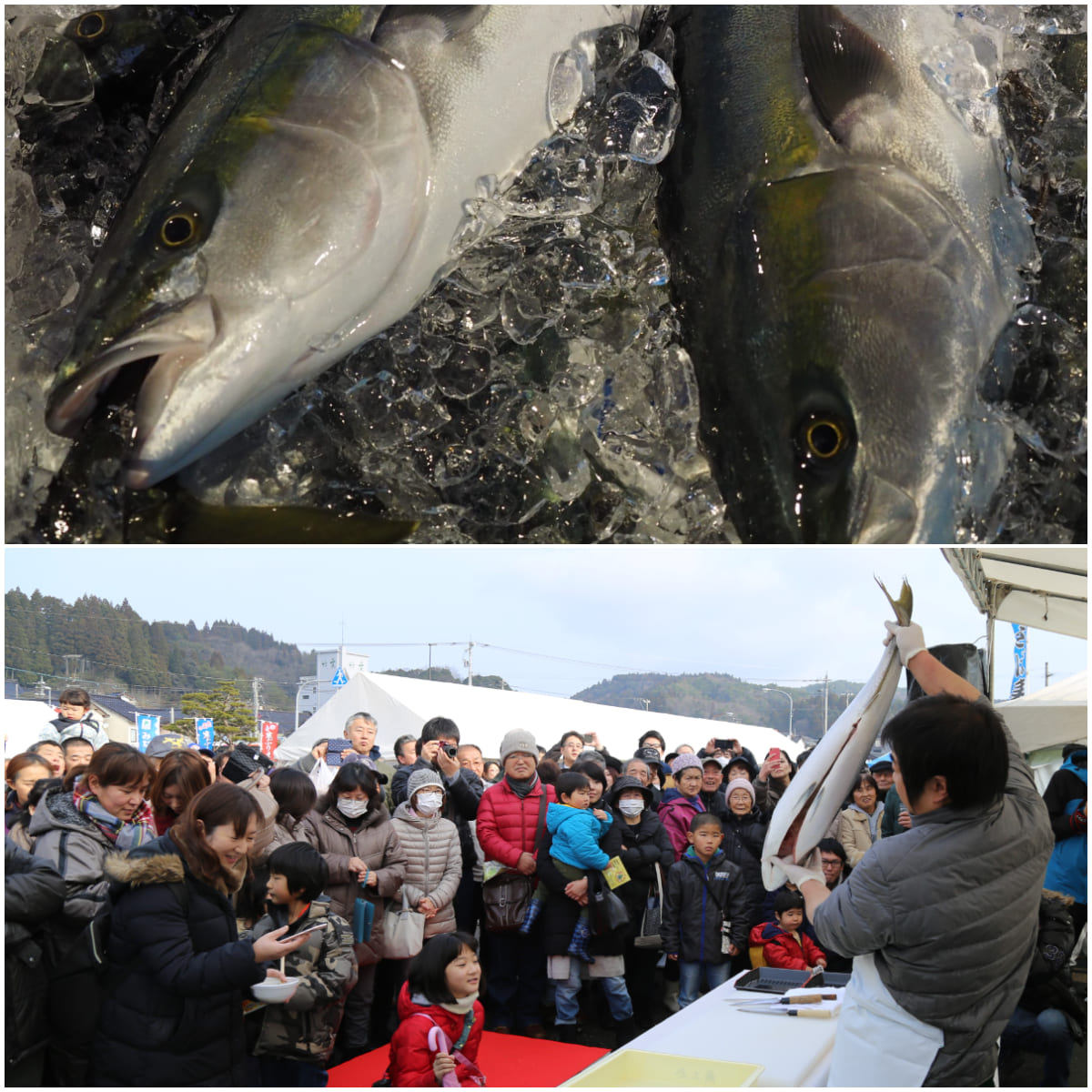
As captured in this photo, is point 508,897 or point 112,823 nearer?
point 112,823

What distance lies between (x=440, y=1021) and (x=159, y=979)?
2.31ft

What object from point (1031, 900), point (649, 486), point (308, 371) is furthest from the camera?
point (649, 486)

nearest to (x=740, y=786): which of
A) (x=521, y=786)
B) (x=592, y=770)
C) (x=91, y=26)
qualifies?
(x=592, y=770)

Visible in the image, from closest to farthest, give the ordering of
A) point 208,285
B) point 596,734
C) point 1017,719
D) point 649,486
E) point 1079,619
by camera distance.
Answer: point 208,285, point 649,486, point 1079,619, point 1017,719, point 596,734

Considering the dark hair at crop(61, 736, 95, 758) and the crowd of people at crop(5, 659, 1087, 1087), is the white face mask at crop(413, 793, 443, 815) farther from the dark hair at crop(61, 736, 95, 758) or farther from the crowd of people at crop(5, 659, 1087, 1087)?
the dark hair at crop(61, 736, 95, 758)

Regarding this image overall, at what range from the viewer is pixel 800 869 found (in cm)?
174

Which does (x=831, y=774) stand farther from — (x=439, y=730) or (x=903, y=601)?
(x=439, y=730)

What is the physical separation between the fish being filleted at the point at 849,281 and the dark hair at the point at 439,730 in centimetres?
263

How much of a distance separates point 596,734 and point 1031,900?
11.5 feet

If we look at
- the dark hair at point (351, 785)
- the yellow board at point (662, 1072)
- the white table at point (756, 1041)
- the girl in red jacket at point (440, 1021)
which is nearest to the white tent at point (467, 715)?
the dark hair at point (351, 785)

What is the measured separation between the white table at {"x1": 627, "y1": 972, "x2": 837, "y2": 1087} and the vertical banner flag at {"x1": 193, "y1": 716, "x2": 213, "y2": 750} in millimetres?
1699

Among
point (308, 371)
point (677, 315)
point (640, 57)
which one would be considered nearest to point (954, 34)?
point (640, 57)

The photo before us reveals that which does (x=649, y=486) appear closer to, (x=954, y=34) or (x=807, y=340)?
(x=807, y=340)

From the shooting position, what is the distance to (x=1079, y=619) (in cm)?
300
